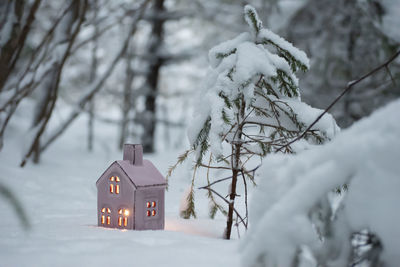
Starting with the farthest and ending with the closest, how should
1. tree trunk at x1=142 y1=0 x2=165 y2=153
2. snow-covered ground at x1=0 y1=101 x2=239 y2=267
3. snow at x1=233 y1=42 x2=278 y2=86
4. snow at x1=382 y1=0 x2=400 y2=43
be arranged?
1. tree trunk at x1=142 y1=0 x2=165 y2=153
2. snow at x1=382 y1=0 x2=400 y2=43
3. snow at x1=233 y1=42 x2=278 y2=86
4. snow-covered ground at x1=0 y1=101 x2=239 y2=267

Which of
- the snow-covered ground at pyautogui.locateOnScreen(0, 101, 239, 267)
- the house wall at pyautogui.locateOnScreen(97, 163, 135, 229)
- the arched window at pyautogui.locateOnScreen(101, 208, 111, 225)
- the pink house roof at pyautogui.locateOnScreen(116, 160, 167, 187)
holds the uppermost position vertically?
the pink house roof at pyautogui.locateOnScreen(116, 160, 167, 187)

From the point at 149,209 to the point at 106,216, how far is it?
0.27 m

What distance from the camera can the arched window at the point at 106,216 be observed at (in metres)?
→ 2.26

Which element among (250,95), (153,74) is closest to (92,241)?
(250,95)

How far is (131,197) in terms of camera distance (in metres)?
2.18

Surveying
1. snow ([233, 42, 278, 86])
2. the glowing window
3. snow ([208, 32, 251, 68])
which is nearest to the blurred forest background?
the glowing window

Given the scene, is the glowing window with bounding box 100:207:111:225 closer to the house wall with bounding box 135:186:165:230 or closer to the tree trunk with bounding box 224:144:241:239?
the house wall with bounding box 135:186:165:230

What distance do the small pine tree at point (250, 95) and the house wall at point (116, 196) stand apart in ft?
1.43

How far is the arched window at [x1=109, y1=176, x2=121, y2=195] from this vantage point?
2.25 metres

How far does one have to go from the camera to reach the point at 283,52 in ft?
7.20

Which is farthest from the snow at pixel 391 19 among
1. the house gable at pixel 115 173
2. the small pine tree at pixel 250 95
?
the house gable at pixel 115 173

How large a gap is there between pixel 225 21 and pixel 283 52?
782cm

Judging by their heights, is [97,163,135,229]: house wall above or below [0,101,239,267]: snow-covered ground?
above

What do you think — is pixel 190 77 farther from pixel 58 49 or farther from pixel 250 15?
pixel 250 15
